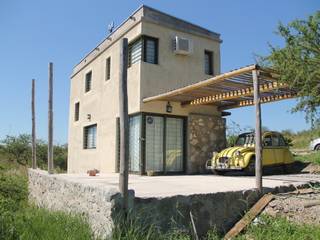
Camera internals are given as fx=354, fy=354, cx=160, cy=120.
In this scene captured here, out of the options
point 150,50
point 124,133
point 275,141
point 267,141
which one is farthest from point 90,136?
point 124,133

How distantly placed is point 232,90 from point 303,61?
3881 mm

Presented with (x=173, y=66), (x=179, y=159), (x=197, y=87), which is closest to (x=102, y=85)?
(x=173, y=66)

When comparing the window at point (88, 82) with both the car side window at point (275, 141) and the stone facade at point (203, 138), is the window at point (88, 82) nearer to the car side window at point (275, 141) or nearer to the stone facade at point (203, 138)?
the stone facade at point (203, 138)

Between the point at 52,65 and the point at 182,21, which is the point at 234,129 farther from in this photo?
the point at 52,65

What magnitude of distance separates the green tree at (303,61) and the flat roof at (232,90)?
0.47 metres

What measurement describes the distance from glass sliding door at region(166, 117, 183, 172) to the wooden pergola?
0.83 m

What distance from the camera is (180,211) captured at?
20.8ft

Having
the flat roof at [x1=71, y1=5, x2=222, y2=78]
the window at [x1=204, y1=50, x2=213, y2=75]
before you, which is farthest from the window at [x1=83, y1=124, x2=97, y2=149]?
the window at [x1=204, y1=50, x2=213, y2=75]

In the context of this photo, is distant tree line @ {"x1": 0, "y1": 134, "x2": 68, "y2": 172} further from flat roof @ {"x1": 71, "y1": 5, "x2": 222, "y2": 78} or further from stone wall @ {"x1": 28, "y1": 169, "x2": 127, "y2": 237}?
stone wall @ {"x1": 28, "y1": 169, "x2": 127, "y2": 237}

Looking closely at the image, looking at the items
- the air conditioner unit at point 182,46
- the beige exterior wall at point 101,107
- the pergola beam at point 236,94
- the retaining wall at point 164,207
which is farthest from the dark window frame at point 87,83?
the retaining wall at point 164,207

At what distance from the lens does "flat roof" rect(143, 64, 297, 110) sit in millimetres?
9041

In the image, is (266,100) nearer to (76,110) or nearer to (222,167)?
(222,167)

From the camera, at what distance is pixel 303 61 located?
7742mm

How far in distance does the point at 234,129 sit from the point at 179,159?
22.5ft
